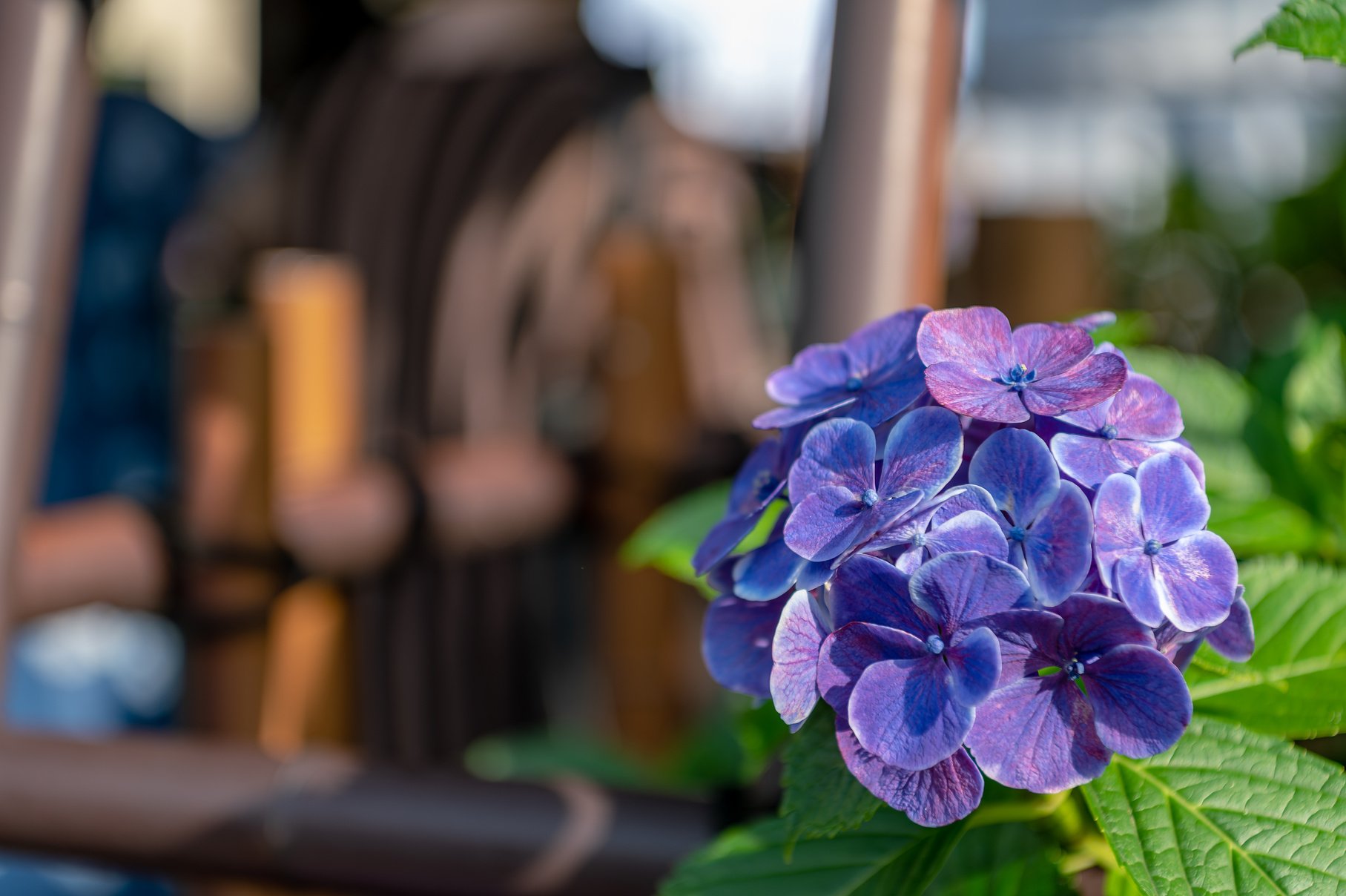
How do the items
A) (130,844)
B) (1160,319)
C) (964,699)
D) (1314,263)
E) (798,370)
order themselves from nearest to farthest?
(964,699), (798,370), (130,844), (1314,263), (1160,319)

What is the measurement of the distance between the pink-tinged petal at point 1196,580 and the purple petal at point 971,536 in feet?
0.16

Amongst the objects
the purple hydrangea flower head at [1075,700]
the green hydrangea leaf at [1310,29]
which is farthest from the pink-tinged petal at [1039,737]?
the green hydrangea leaf at [1310,29]

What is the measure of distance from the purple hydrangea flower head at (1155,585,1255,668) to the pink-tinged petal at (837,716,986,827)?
81 mm

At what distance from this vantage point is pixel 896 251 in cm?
51

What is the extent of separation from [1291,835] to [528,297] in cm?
109

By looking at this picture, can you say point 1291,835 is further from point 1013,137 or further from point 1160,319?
point 1013,137

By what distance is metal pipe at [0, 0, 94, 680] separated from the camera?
0.57 meters

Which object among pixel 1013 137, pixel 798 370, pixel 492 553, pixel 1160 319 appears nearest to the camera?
pixel 798 370

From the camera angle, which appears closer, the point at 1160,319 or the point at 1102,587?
the point at 1102,587

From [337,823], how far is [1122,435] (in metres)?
0.39

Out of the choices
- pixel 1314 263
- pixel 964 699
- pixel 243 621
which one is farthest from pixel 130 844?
pixel 1314 263

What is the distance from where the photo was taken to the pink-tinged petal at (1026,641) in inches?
11.3

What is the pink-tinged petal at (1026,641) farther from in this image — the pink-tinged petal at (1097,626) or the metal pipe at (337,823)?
the metal pipe at (337,823)

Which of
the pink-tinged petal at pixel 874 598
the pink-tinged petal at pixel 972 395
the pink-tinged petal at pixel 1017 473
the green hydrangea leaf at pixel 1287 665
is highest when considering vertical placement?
the pink-tinged petal at pixel 972 395
